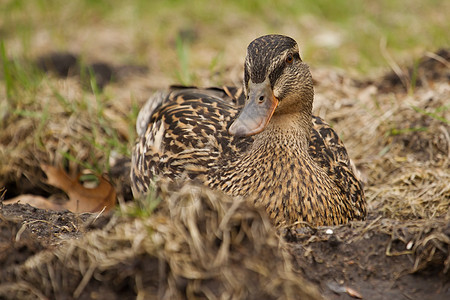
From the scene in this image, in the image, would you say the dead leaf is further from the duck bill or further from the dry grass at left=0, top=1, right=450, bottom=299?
the duck bill

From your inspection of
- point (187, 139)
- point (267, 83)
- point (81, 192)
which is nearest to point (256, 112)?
point (267, 83)

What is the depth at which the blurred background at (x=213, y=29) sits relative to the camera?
278 inches

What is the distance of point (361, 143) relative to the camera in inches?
202

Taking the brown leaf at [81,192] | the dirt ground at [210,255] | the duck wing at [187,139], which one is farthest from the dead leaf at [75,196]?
the dirt ground at [210,255]

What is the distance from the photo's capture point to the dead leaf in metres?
4.43

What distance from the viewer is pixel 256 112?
11.3 ft

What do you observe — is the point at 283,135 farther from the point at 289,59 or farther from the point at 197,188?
the point at 197,188

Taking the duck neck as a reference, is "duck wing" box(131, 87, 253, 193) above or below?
below

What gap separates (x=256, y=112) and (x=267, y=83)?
0.18 m

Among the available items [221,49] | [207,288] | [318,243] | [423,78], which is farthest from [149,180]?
[221,49]

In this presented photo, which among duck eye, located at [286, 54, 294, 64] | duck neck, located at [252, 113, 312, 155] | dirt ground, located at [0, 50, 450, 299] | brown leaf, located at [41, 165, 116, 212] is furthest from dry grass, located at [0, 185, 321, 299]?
brown leaf, located at [41, 165, 116, 212]

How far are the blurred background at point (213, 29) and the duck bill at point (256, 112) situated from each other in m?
3.02

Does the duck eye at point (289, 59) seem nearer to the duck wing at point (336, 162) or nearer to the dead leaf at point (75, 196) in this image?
the duck wing at point (336, 162)

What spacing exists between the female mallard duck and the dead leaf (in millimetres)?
297
